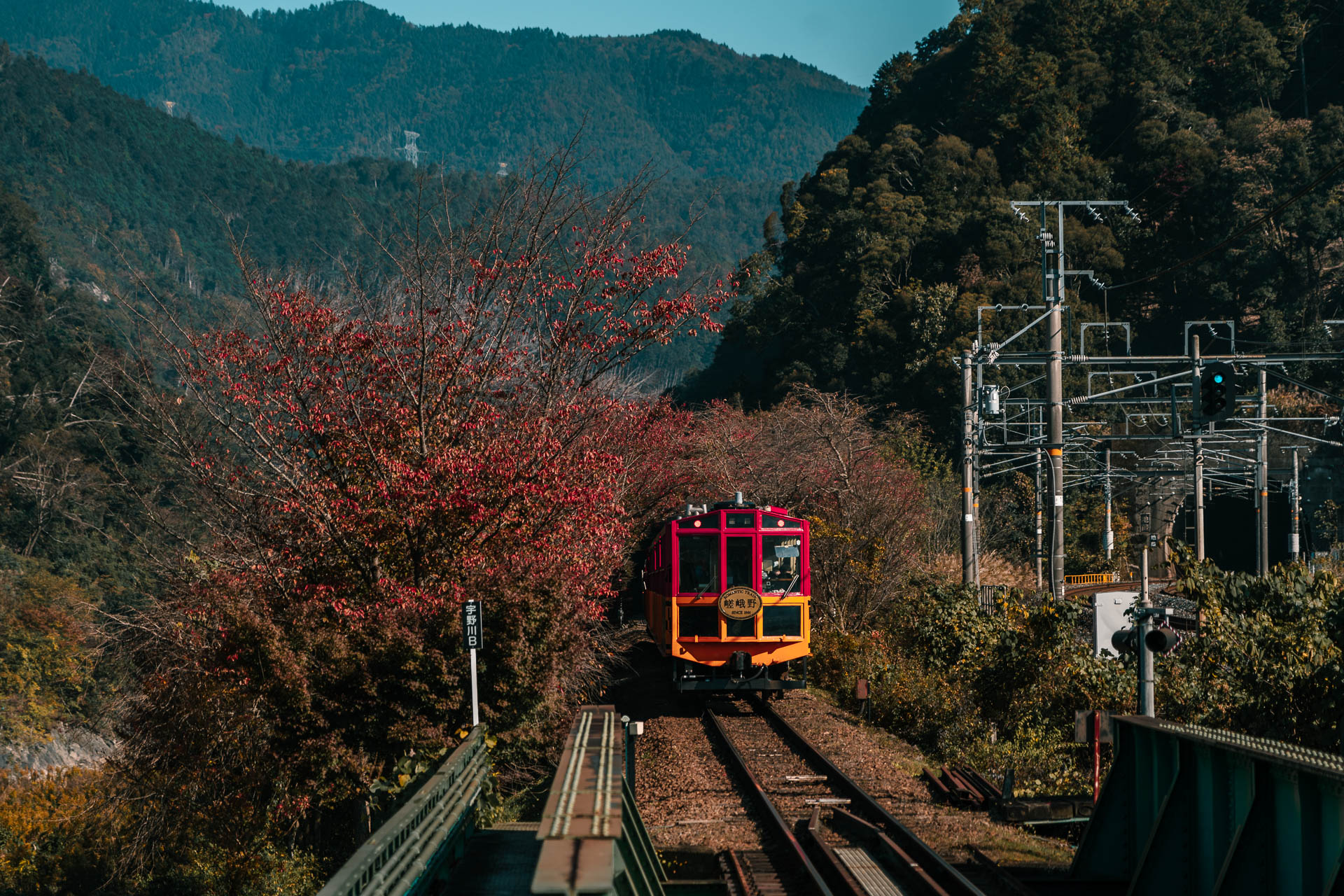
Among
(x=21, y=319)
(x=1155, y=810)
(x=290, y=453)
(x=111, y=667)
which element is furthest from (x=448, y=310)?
(x=21, y=319)

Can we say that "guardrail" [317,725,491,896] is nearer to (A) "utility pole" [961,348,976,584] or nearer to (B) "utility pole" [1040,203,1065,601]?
(B) "utility pole" [1040,203,1065,601]

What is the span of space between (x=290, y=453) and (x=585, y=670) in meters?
4.98

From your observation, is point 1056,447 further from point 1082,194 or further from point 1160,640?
point 1082,194

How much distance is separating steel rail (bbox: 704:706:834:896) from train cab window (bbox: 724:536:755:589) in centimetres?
234

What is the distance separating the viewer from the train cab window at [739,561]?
1708 cm

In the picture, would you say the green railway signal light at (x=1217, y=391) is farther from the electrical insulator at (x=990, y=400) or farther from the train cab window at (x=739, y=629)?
the train cab window at (x=739, y=629)

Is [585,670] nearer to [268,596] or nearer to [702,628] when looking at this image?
[702,628]

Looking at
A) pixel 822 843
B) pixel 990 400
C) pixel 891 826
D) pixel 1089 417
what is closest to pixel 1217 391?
pixel 990 400

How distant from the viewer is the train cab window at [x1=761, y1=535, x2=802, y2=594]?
56.4 feet

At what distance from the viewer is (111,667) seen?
34062 mm

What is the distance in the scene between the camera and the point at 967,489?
22906mm

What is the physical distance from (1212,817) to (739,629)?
32.4 feet

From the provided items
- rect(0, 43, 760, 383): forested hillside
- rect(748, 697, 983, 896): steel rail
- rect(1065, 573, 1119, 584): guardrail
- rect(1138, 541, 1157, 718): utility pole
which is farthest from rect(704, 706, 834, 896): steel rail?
rect(0, 43, 760, 383): forested hillside

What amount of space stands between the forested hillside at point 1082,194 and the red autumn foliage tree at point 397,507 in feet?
108
